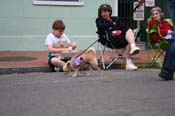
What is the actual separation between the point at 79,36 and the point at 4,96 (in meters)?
7.63

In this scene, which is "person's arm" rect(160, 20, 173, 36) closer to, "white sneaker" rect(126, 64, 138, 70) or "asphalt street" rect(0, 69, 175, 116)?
"white sneaker" rect(126, 64, 138, 70)

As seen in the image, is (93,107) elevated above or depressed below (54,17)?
below

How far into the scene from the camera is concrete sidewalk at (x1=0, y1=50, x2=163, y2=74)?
10.7m

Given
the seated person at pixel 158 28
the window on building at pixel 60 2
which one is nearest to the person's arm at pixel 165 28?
the seated person at pixel 158 28

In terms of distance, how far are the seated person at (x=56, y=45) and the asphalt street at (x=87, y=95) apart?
0.56 m

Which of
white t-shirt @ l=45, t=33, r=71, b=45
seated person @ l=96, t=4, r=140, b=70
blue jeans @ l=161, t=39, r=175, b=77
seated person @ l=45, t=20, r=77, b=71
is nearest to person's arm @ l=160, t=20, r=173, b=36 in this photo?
seated person @ l=96, t=4, r=140, b=70

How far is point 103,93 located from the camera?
7.62 metres

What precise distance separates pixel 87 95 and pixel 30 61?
4647mm

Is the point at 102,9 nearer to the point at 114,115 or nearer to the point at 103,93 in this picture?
the point at 103,93

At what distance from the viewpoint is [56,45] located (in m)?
10.9

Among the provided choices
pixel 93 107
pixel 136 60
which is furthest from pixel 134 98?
pixel 136 60

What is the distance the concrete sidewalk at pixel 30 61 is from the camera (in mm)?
10695

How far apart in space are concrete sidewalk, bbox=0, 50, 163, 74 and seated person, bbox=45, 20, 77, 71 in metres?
0.36

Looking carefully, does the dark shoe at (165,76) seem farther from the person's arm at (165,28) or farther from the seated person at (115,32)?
the person's arm at (165,28)
